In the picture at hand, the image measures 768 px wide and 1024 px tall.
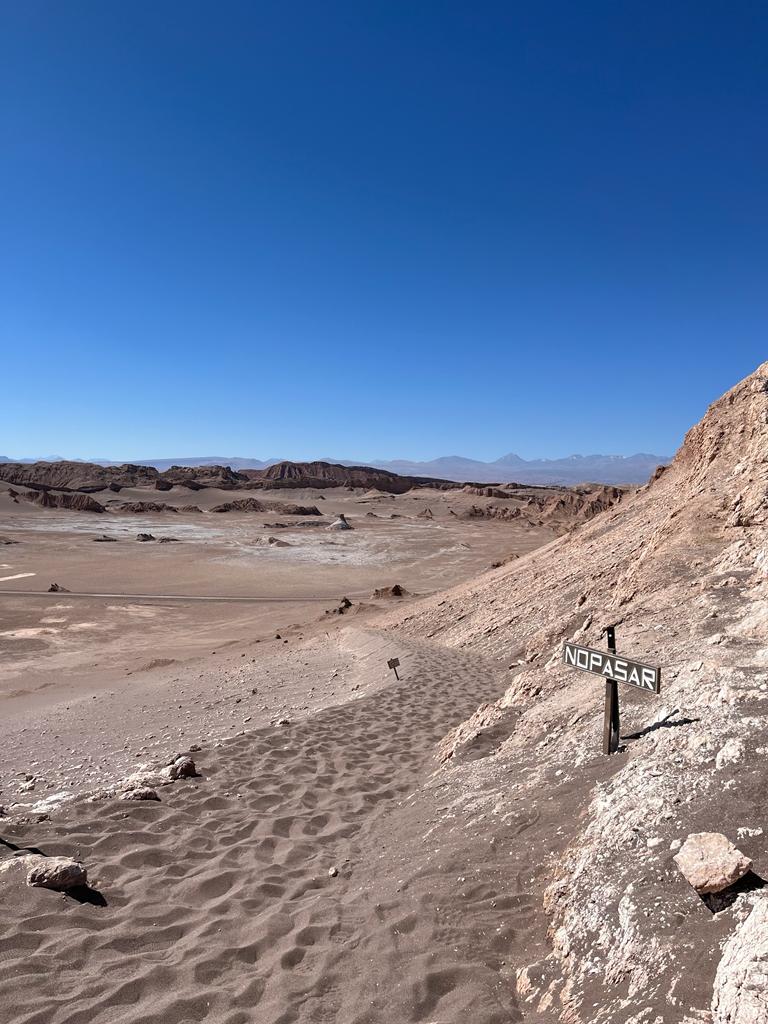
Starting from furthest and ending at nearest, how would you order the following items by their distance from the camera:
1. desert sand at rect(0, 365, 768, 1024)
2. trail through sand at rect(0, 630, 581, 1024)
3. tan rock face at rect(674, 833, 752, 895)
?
trail through sand at rect(0, 630, 581, 1024), desert sand at rect(0, 365, 768, 1024), tan rock face at rect(674, 833, 752, 895)

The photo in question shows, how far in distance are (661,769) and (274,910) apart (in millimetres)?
2749

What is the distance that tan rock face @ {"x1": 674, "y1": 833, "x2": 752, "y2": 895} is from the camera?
2.80 meters

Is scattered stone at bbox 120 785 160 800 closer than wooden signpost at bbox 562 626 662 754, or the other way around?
wooden signpost at bbox 562 626 662 754

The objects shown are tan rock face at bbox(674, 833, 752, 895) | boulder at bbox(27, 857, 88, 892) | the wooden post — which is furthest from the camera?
the wooden post

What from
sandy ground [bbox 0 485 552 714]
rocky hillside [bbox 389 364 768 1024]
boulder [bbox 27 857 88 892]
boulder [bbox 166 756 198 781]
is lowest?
sandy ground [bbox 0 485 552 714]

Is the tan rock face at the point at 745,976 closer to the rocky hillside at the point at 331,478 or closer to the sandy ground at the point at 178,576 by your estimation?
the sandy ground at the point at 178,576

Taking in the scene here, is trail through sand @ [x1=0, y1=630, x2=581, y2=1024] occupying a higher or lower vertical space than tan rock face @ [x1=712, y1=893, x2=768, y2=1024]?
lower

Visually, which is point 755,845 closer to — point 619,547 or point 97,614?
point 619,547

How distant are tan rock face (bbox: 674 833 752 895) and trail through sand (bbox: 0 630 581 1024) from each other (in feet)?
3.53

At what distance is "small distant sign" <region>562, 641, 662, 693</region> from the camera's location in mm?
4348

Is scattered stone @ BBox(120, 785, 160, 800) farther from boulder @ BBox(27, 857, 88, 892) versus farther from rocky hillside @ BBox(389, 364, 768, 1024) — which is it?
rocky hillside @ BBox(389, 364, 768, 1024)

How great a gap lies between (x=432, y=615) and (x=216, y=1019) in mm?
12959

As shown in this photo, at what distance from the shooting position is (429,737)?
775 cm

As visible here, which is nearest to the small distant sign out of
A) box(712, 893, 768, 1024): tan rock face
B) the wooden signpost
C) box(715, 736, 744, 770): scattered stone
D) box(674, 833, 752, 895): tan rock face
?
the wooden signpost
